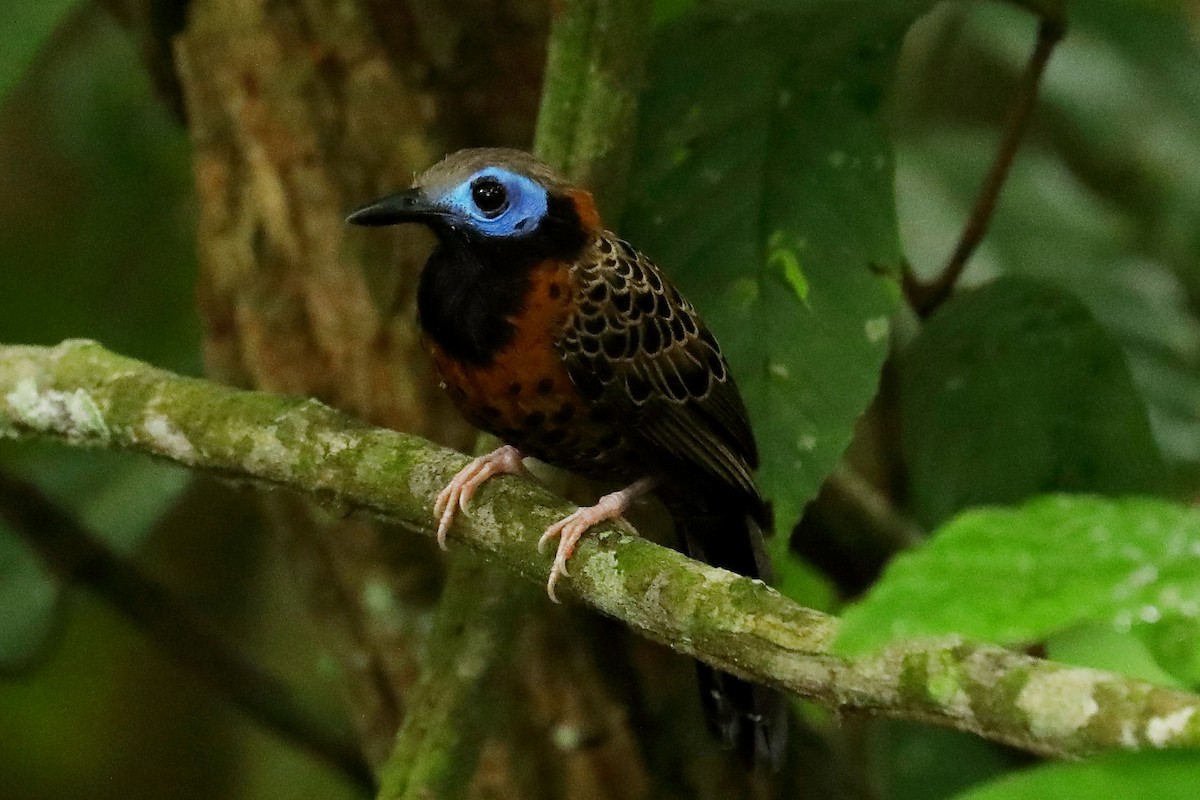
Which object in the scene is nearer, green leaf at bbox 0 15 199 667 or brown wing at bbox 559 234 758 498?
brown wing at bbox 559 234 758 498

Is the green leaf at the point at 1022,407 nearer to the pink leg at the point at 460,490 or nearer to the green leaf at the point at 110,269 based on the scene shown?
the pink leg at the point at 460,490

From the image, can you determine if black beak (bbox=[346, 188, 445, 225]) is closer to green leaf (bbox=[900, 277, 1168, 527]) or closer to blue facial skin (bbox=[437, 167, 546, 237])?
blue facial skin (bbox=[437, 167, 546, 237])

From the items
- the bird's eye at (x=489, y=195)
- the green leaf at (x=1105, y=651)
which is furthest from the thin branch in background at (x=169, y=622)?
the green leaf at (x=1105, y=651)

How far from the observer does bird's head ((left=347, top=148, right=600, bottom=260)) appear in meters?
2.05

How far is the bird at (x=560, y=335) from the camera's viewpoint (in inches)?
80.6

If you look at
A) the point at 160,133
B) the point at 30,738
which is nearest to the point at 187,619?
the point at 160,133

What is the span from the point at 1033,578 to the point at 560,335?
144cm

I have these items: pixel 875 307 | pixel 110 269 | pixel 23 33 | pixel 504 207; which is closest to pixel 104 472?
pixel 110 269

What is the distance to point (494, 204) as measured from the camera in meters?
2.07

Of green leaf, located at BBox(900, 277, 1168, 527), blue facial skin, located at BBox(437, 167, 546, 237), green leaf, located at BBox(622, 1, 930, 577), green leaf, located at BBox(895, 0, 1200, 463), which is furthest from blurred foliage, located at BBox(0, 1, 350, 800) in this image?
green leaf, located at BBox(895, 0, 1200, 463)

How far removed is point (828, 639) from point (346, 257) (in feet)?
5.55

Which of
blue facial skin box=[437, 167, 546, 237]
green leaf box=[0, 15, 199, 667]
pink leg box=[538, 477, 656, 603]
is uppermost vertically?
blue facial skin box=[437, 167, 546, 237]

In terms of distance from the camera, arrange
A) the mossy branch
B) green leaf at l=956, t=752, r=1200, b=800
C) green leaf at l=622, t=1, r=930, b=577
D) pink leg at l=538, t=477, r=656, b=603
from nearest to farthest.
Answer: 1. green leaf at l=956, t=752, r=1200, b=800
2. the mossy branch
3. pink leg at l=538, t=477, r=656, b=603
4. green leaf at l=622, t=1, r=930, b=577

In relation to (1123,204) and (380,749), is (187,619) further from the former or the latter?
(1123,204)
